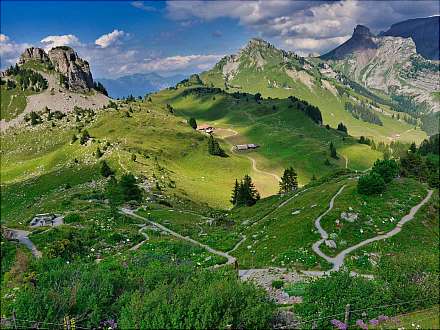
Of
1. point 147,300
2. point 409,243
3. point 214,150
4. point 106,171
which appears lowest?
point 409,243

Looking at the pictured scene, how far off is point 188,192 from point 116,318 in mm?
100290

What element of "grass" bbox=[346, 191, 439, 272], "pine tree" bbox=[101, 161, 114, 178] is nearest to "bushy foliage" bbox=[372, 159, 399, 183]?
"grass" bbox=[346, 191, 439, 272]

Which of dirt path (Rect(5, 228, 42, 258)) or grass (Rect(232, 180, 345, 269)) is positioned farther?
dirt path (Rect(5, 228, 42, 258))

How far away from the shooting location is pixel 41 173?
496 ft

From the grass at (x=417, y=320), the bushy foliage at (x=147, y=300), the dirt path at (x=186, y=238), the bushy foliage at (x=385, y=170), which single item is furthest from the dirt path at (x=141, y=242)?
the bushy foliage at (x=385, y=170)

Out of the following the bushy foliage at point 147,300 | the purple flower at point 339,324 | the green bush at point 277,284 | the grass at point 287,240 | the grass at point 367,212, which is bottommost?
the grass at point 287,240

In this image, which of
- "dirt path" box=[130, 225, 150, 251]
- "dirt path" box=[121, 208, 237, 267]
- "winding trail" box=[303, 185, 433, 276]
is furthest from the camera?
"dirt path" box=[130, 225, 150, 251]

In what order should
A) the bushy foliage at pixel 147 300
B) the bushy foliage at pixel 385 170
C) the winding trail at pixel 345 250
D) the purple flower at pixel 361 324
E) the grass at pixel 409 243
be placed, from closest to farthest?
the bushy foliage at pixel 147 300
the purple flower at pixel 361 324
the winding trail at pixel 345 250
the grass at pixel 409 243
the bushy foliage at pixel 385 170

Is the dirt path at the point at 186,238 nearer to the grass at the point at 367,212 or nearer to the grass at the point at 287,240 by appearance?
the grass at the point at 287,240

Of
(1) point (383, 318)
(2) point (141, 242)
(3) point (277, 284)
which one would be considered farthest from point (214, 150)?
(1) point (383, 318)

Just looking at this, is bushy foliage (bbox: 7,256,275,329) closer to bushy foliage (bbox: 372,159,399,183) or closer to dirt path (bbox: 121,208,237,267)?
dirt path (bbox: 121,208,237,267)

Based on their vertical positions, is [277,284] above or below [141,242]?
above

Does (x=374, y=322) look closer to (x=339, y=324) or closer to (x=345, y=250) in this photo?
(x=339, y=324)

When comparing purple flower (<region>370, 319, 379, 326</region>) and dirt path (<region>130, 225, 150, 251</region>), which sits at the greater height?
purple flower (<region>370, 319, 379, 326</region>)
